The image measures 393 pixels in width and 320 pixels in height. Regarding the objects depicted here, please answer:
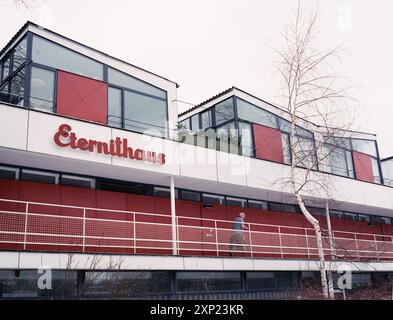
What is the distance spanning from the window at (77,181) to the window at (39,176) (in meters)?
0.26

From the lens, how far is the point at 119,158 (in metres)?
14.1

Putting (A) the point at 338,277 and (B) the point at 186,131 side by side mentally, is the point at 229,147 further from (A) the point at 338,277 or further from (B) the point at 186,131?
(A) the point at 338,277

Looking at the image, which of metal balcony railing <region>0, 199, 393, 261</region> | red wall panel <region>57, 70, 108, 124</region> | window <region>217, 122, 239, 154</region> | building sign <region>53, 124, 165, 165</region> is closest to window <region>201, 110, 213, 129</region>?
window <region>217, 122, 239, 154</region>

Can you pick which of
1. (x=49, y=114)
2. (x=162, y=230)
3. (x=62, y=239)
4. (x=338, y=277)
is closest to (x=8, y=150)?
(x=49, y=114)

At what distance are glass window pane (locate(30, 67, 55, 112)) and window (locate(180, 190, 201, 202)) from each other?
6245 millimetres

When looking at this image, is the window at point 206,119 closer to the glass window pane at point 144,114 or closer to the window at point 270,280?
the glass window pane at point 144,114

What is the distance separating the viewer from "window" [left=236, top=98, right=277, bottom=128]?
20.6 m

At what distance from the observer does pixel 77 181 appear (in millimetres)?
14695

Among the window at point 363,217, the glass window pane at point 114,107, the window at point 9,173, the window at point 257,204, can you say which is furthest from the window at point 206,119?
the window at point 363,217

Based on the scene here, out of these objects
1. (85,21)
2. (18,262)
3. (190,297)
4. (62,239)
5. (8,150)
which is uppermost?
(85,21)

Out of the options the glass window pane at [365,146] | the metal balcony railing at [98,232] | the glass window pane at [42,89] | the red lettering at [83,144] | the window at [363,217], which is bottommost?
the metal balcony railing at [98,232]

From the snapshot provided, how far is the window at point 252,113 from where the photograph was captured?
20.6 meters

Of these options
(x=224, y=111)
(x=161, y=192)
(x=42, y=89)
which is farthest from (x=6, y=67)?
(x=224, y=111)

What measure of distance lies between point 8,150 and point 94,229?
3.52 meters
